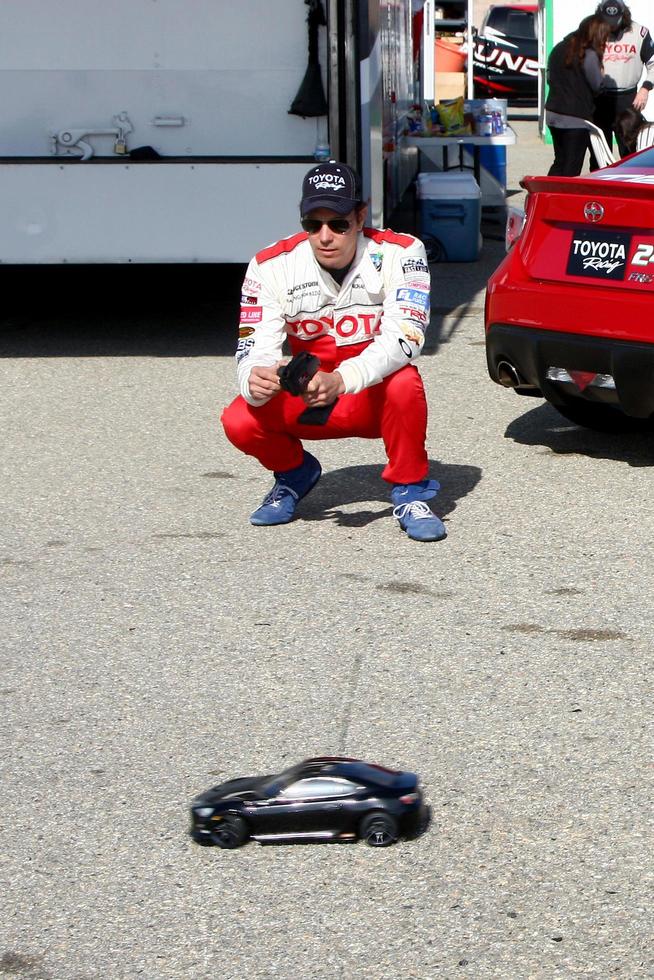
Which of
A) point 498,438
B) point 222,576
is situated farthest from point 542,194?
point 222,576

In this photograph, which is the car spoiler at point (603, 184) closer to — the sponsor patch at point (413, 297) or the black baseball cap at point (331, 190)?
the sponsor patch at point (413, 297)

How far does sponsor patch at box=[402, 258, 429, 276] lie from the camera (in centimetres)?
510

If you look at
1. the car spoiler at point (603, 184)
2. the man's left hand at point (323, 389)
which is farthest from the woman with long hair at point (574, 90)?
the man's left hand at point (323, 389)

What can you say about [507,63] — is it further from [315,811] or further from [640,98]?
[315,811]

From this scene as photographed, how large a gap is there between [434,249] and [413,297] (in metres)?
6.30

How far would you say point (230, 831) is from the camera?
309 centimetres

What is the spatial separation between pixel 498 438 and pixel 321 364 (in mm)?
1387

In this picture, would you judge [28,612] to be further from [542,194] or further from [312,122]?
[312,122]

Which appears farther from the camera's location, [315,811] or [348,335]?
[348,335]

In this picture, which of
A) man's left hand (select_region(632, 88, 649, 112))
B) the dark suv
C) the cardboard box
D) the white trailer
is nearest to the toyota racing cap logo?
the white trailer

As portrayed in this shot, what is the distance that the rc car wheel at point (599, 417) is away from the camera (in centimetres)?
615

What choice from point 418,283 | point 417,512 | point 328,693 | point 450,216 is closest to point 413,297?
point 418,283

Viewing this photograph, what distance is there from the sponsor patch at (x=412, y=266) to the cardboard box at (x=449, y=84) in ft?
57.3

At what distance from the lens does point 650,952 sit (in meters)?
2.69
